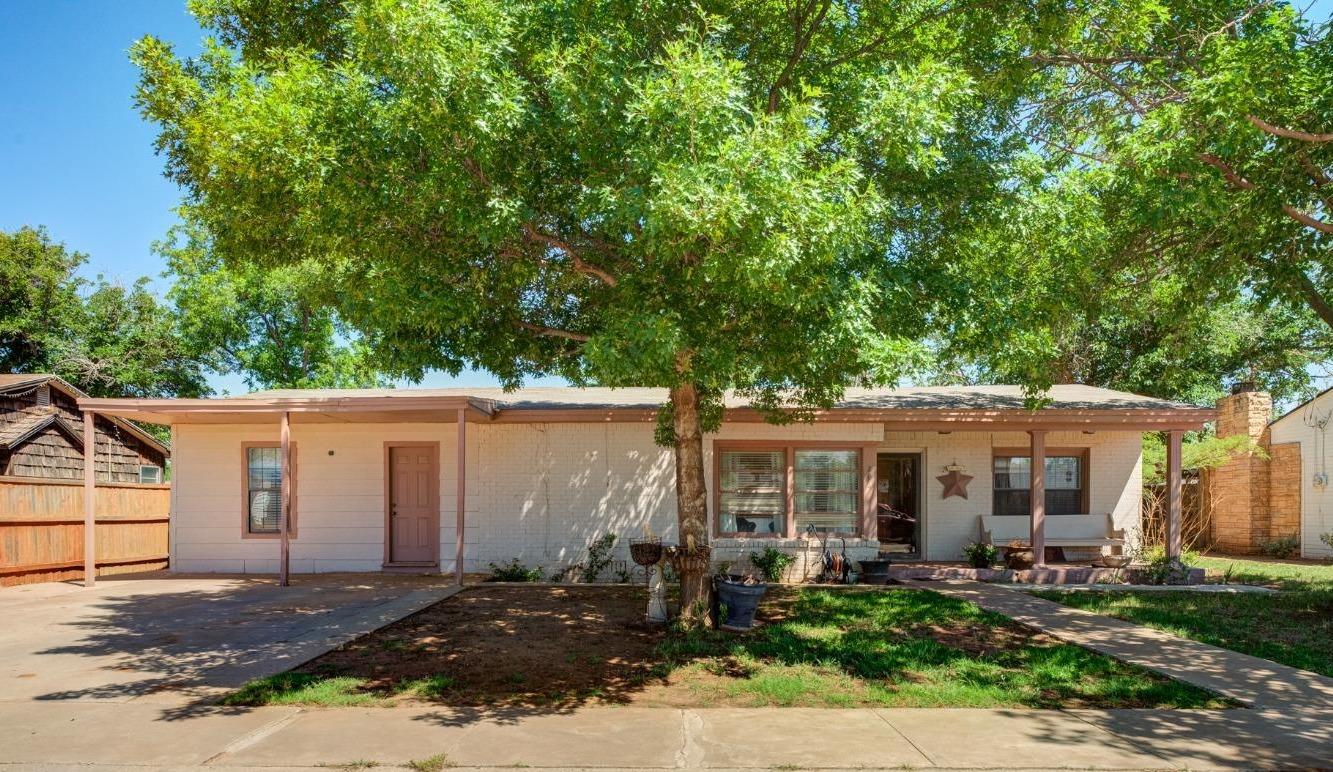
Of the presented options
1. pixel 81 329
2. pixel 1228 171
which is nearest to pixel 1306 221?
pixel 1228 171

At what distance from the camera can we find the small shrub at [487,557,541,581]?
527 inches

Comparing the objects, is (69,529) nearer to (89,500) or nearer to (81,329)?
(89,500)

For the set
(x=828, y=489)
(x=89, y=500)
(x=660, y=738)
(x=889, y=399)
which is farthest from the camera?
(x=889, y=399)

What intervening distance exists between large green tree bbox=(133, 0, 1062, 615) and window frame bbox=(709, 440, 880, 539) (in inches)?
165

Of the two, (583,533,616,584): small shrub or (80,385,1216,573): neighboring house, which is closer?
(583,533,616,584): small shrub

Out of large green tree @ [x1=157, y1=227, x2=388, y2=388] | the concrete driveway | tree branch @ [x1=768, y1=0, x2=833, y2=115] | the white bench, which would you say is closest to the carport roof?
the white bench

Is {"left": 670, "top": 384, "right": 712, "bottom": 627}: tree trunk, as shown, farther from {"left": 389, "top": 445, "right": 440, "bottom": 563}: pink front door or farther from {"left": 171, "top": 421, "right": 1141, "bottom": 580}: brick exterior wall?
{"left": 389, "top": 445, "right": 440, "bottom": 563}: pink front door

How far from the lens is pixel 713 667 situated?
7590mm

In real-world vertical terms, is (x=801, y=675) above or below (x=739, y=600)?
below

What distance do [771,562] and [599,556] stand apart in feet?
9.07

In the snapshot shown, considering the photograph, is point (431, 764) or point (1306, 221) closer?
point (431, 764)

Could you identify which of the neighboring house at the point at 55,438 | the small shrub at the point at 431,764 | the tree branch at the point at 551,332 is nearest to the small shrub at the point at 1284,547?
the tree branch at the point at 551,332

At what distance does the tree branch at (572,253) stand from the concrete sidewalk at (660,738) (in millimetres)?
3958

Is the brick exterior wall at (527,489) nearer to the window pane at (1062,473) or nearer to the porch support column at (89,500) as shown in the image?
the window pane at (1062,473)
